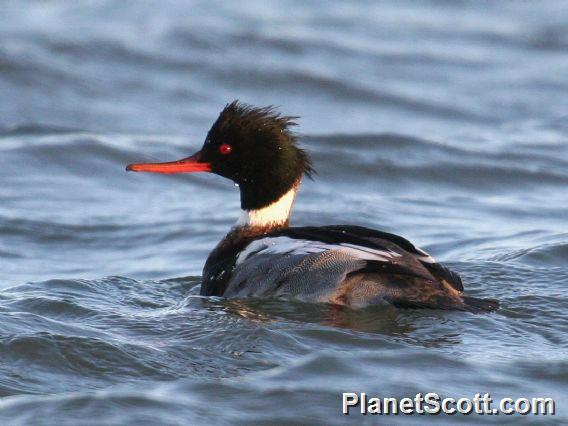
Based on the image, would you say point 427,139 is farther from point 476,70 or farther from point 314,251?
point 314,251

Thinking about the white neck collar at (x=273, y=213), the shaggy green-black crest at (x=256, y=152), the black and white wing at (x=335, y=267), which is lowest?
the black and white wing at (x=335, y=267)

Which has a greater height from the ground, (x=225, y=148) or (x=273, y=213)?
(x=225, y=148)

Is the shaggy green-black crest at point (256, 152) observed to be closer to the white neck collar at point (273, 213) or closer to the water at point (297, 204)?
the white neck collar at point (273, 213)

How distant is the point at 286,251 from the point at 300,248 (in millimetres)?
98

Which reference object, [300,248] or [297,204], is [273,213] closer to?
[300,248]

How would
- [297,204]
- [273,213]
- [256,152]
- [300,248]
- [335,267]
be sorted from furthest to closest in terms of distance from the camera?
[297,204]
[273,213]
[256,152]
[300,248]
[335,267]

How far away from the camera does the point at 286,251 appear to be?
7715mm

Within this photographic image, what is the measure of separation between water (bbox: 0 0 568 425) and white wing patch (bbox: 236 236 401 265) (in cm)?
33

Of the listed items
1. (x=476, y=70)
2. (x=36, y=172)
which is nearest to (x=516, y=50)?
(x=476, y=70)

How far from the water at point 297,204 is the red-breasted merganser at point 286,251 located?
129mm

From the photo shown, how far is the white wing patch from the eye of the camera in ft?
24.3

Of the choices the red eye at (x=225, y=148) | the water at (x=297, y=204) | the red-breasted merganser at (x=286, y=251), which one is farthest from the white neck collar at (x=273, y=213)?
the water at (x=297, y=204)

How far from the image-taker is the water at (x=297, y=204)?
6.43 meters

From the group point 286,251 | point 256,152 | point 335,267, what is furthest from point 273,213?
point 335,267
